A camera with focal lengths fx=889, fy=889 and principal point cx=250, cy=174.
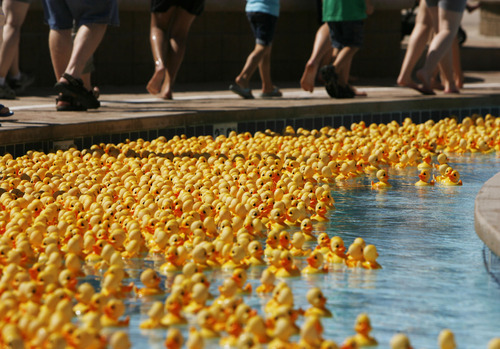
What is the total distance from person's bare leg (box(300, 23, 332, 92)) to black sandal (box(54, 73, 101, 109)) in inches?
83.6

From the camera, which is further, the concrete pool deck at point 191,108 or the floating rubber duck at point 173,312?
the concrete pool deck at point 191,108

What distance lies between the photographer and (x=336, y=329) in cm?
271

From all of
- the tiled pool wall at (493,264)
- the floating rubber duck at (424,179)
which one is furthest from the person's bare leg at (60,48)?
the tiled pool wall at (493,264)

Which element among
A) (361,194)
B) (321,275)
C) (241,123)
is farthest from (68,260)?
(241,123)

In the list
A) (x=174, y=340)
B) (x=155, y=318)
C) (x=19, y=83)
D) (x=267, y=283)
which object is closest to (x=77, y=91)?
(x=19, y=83)

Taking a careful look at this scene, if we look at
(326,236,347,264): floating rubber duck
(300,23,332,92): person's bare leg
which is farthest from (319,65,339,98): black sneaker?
(326,236,347,264): floating rubber duck

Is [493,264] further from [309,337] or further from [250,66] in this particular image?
[250,66]

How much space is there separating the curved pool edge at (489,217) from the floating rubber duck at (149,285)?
3.81 ft

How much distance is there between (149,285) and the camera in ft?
9.93

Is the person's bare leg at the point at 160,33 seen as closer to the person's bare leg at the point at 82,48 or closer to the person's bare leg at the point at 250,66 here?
the person's bare leg at the point at 250,66

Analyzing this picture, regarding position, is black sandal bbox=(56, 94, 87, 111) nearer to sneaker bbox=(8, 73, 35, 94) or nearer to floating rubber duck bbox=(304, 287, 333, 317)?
sneaker bbox=(8, 73, 35, 94)

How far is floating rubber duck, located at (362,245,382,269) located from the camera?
3.36 metres

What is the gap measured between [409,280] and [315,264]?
1.14 feet

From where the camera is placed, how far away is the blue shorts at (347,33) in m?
8.00
